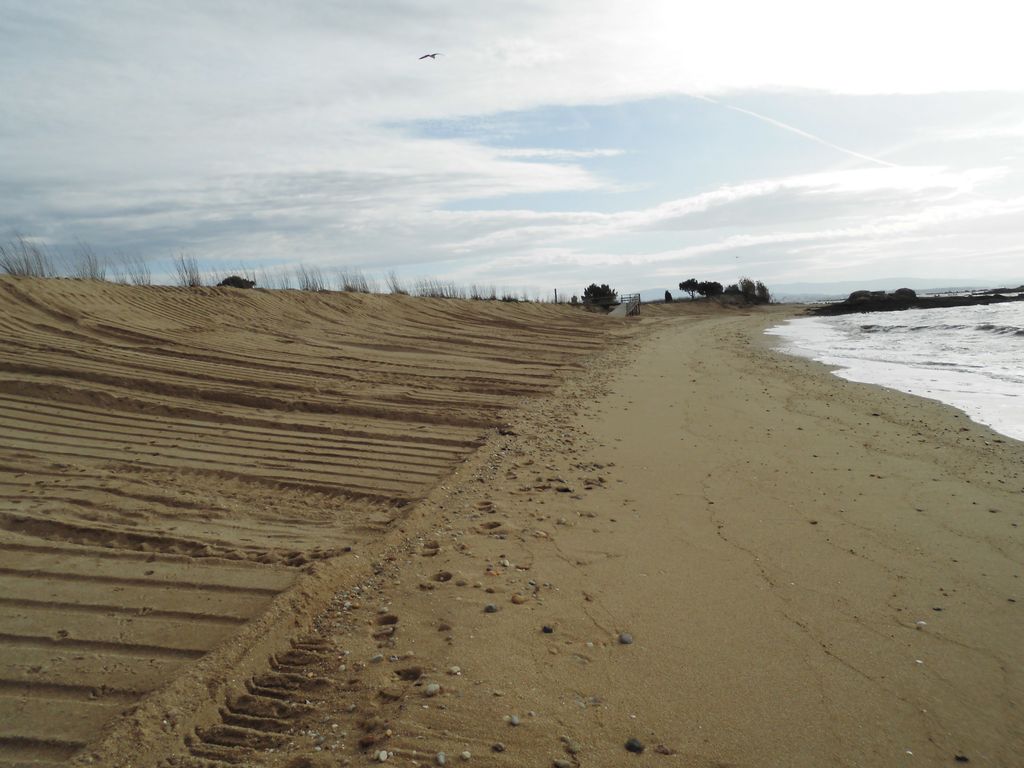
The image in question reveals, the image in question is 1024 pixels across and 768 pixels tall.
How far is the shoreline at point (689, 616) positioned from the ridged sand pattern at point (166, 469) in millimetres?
577

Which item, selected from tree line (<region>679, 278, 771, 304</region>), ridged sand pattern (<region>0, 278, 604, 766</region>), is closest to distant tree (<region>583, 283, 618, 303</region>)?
tree line (<region>679, 278, 771, 304</region>)

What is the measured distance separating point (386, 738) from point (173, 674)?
0.90 metres

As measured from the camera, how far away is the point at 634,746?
2.18 m

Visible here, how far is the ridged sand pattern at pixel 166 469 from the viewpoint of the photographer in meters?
2.56

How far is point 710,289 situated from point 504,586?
158 feet

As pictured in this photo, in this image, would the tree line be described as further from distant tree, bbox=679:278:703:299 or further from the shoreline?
the shoreline

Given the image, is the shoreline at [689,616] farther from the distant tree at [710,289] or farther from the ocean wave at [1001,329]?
the distant tree at [710,289]

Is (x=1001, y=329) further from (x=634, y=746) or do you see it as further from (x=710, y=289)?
(x=710, y=289)

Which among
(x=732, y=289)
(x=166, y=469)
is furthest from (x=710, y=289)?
(x=166, y=469)

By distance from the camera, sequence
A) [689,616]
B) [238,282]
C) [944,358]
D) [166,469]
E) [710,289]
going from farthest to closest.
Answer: [710,289]
[238,282]
[944,358]
[166,469]
[689,616]

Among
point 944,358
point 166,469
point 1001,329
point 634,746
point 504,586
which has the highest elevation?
point 1001,329

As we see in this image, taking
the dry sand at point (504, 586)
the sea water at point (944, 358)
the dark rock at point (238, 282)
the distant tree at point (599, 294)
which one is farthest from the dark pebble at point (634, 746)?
the distant tree at point (599, 294)

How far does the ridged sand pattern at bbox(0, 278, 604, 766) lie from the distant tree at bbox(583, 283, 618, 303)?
2798 centimetres

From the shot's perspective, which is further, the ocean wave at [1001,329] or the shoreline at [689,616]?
the ocean wave at [1001,329]
